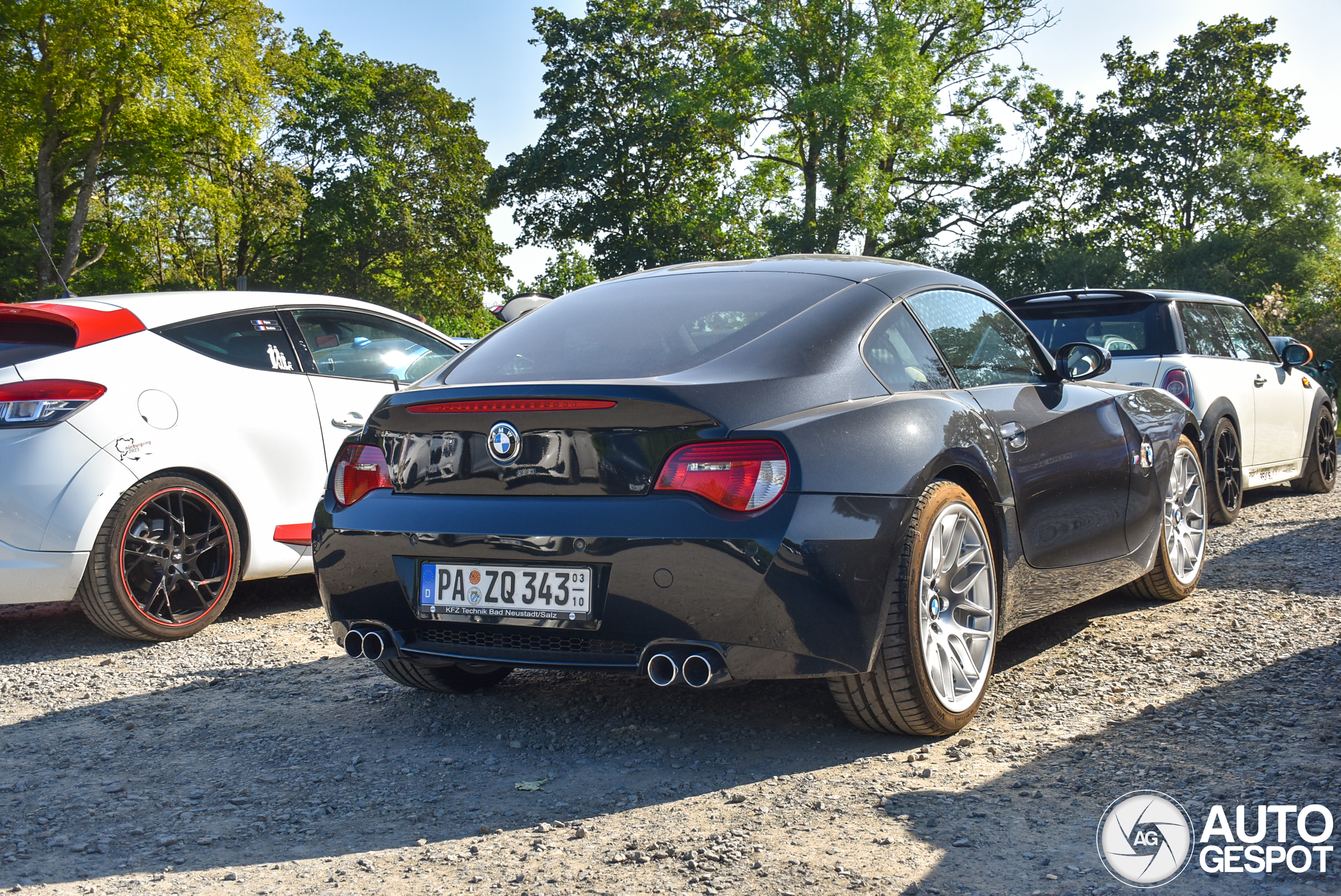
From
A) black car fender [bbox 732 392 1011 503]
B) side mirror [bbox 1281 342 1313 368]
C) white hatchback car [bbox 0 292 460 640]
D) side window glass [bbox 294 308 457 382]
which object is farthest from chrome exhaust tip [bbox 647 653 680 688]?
side mirror [bbox 1281 342 1313 368]

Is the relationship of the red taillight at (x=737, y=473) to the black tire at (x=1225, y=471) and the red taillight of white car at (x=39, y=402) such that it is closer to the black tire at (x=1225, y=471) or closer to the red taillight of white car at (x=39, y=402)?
the red taillight of white car at (x=39, y=402)

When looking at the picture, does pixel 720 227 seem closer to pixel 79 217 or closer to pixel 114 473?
pixel 79 217

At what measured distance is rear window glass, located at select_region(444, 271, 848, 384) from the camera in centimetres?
350

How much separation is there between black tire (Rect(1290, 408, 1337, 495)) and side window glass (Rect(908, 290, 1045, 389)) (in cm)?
650

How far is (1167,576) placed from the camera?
5.30 metres

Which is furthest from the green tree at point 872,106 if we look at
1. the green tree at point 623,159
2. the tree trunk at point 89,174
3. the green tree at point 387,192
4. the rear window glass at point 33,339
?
the rear window glass at point 33,339

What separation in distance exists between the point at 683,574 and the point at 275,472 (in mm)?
3239

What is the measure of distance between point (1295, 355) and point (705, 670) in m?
7.82

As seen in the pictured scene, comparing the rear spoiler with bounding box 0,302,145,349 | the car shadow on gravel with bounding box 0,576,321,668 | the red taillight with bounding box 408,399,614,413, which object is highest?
the rear spoiler with bounding box 0,302,145,349

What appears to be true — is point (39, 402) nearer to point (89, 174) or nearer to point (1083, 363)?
point (1083, 363)

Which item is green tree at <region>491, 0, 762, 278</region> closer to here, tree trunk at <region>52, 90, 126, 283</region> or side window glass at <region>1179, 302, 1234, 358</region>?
tree trunk at <region>52, 90, 126, 283</region>

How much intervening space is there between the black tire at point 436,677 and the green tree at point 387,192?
3819 centimetres

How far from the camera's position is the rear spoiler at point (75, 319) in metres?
5.07

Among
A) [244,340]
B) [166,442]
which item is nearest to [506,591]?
[166,442]
